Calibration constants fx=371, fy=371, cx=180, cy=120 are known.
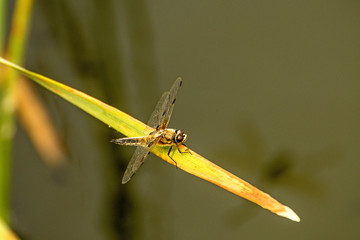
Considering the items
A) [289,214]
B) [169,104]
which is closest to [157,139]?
[169,104]

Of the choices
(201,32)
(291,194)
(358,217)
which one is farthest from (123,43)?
(358,217)

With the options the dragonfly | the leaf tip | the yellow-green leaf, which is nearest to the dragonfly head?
the dragonfly

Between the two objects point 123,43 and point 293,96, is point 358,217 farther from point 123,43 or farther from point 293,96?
point 123,43

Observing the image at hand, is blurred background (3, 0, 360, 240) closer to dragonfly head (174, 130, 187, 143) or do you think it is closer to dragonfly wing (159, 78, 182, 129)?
dragonfly wing (159, 78, 182, 129)

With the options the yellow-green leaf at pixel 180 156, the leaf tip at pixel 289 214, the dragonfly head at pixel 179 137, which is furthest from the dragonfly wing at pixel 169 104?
the leaf tip at pixel 289 214

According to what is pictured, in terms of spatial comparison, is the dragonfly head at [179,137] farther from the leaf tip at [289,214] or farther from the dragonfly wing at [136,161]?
the leaf tip at [289,214]
